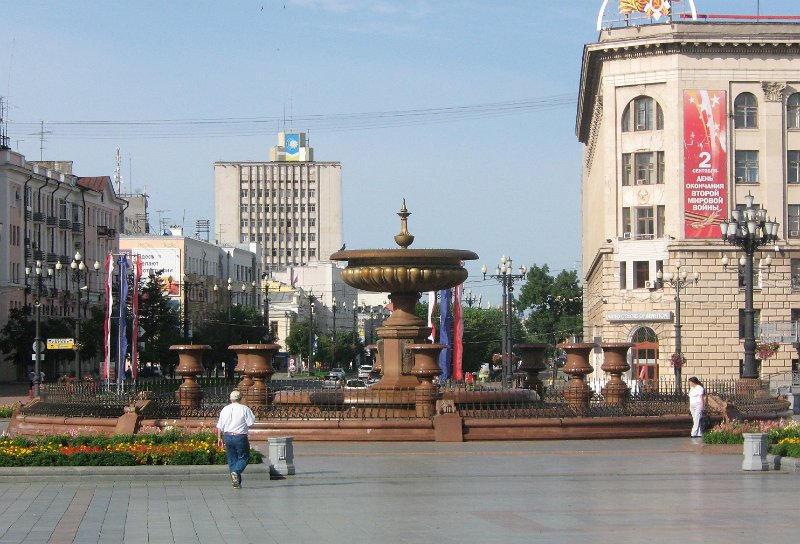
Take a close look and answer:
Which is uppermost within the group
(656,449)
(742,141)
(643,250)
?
(742,141)

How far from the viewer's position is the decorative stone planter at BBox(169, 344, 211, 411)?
2905 cm

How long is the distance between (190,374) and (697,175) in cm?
4028

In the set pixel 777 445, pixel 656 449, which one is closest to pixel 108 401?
pixel 656 449

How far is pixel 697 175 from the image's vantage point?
6512 centimetres

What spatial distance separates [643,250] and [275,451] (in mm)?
47633

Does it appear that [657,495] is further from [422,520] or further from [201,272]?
[201,272]

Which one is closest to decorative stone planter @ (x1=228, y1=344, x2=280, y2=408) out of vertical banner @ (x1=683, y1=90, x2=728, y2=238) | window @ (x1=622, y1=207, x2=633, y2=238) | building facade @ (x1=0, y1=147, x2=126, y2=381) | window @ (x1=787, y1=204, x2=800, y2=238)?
vertical banner @ (x1=683, y1=90, x2=728, y2=238)

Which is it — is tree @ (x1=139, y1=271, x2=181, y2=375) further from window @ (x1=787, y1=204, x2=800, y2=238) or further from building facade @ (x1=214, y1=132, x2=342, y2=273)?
building facade @ (x1=214, y1=132, x2=342, y2=273)

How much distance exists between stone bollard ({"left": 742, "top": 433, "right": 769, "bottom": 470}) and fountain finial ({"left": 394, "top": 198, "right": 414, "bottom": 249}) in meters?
13.2

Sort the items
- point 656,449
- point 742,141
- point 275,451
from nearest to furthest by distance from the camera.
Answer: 1. point 275,451
2. point 656,449
3. point 742,141

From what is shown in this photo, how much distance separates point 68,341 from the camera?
60531 mm

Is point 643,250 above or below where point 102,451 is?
above

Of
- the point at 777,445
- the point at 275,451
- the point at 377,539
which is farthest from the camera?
the point at 777,445

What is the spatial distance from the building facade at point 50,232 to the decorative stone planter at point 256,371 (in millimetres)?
49640
